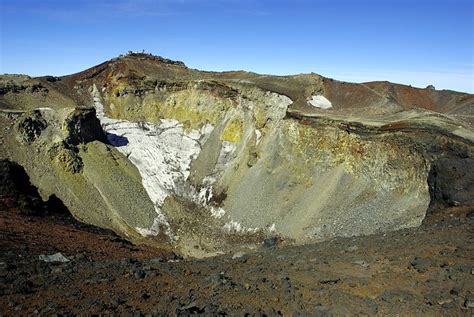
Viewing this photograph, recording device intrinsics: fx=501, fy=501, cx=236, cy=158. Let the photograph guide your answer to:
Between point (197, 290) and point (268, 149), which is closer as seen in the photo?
point (197, 290)

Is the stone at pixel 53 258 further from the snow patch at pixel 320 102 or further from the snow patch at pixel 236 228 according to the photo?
the snow patch at pixel 320 102

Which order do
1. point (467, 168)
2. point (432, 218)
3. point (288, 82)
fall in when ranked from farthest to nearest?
1. point (288, 82)
2. point (467, 168)
3. point (432, 218)

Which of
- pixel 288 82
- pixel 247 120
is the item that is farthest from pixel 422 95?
pixel 247 120

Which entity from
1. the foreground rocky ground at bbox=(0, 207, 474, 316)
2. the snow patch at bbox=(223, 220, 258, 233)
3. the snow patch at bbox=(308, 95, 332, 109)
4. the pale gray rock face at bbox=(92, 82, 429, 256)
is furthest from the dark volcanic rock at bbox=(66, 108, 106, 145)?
the foreground rocky ground at bbox=(0, 207, 474, 316)

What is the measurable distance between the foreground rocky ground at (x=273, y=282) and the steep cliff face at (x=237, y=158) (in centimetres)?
1166

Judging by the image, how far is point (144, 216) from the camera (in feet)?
111

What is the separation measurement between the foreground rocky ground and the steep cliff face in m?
11.7

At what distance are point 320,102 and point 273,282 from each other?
33.3m

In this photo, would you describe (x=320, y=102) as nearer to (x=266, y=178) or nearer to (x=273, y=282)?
(x=266, y=178)

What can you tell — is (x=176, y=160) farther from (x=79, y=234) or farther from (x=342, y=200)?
(x=79, y=234)

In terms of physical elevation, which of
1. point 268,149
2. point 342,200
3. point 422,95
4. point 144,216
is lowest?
point 144,216

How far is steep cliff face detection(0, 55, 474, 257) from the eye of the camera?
27.6 m

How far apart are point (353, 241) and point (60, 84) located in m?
40.7

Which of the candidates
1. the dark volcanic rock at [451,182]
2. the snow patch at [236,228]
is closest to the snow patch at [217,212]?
the snow patch at [236,228]
